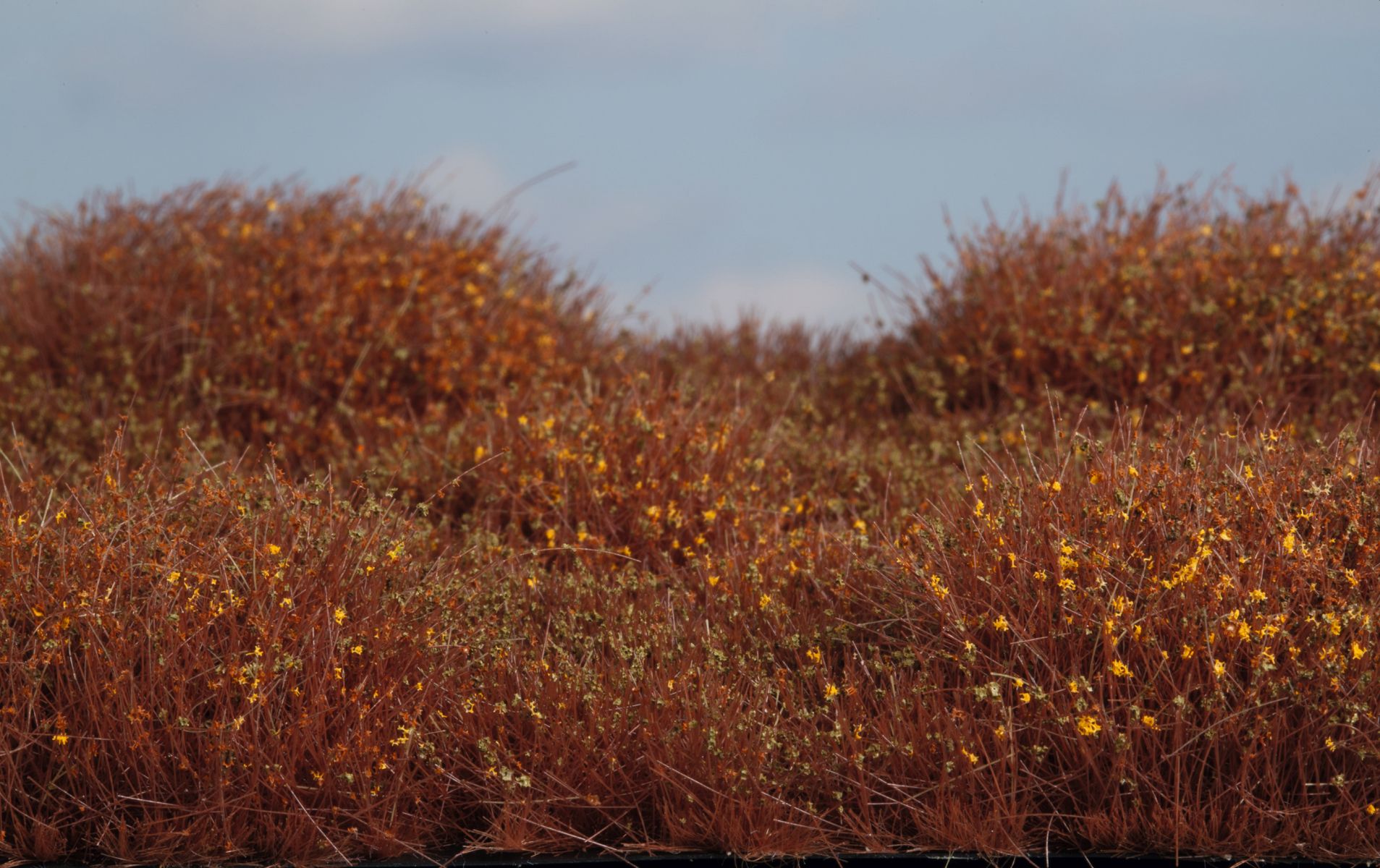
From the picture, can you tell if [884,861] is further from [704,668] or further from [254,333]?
[254,333]

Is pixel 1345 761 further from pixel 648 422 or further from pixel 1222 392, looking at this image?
pixel 1222 392

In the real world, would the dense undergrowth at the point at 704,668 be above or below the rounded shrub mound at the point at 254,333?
below

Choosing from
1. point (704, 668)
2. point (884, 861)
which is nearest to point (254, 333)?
point (704, 668)

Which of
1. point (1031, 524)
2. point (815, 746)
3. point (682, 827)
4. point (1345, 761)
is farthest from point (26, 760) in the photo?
point (1345, 761)

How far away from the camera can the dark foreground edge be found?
3322 mm

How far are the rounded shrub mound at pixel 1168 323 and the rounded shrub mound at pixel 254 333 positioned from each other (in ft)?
8.16

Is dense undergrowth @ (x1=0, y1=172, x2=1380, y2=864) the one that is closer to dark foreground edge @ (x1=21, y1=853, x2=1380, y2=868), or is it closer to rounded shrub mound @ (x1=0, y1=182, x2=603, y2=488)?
dark foreground edge @ (x1=21, y1=853, x2=1380, y2=868)

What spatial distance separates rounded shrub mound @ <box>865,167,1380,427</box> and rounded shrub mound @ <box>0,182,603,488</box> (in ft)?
8.16

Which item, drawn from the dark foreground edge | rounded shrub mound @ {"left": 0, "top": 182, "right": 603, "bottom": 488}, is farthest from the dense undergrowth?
rounded shrub mound @ {"left": 0, "top": 182, "right": 603, "bottom": 488}

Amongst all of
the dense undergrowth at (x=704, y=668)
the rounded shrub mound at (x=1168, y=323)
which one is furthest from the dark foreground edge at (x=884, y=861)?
the rounded shrub mound at (x=1168, y=323)

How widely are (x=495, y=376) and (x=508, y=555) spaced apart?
2.95 meters

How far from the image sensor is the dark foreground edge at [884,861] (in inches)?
131

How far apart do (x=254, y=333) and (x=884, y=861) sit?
5327mm

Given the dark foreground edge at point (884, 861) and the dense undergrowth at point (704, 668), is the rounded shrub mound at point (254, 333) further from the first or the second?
the dark foreground edge at point (884, 861)
